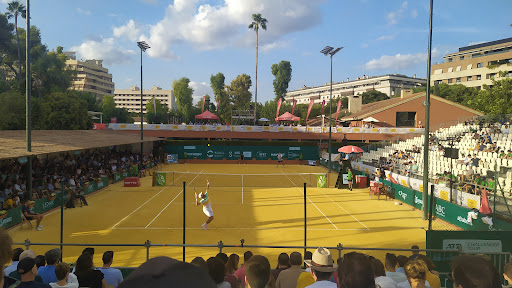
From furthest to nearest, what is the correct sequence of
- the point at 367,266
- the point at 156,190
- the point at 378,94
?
the point at 378,94 < the point at 156,190 < the point at 367,266

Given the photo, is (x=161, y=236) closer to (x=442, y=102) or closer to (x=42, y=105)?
(x=42, y=105)

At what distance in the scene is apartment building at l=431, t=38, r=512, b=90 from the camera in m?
75.4

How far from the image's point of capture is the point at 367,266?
3184mm

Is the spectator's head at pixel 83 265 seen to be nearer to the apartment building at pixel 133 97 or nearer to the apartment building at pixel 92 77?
the apartment building at pixel 92 77

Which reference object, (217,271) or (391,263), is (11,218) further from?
(391,263)

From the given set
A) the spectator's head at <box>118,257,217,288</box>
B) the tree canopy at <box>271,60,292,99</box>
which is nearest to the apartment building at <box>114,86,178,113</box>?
the tree canopy at <box>271,60,292,99</box>

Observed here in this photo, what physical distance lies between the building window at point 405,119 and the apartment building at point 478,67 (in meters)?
27.1

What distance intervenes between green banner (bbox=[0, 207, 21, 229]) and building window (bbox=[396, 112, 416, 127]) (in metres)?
55.0

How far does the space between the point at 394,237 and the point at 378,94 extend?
341 feet

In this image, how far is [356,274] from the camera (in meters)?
3.15

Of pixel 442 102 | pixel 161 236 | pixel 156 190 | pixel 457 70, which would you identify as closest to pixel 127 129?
pixel 156 190

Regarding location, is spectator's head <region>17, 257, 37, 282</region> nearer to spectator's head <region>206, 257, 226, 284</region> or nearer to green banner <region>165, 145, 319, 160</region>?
spectator's head <region>206, 257, 226, 284</region>

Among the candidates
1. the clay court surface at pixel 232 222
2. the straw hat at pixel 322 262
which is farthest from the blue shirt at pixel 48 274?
the clay court surface at pixel 232 222

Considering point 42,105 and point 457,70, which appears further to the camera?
point 457,70
